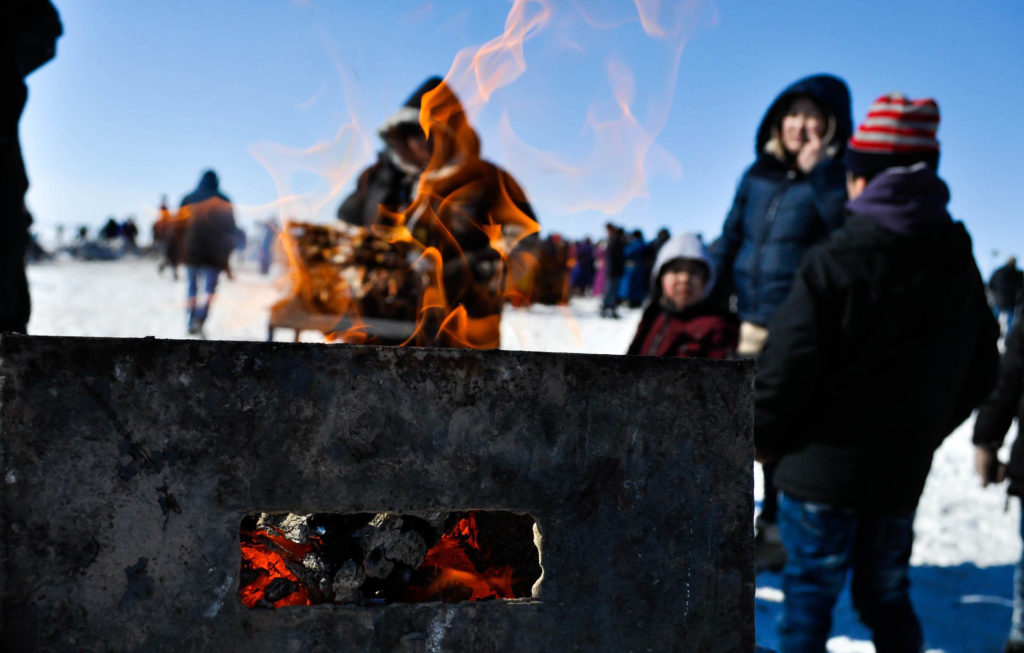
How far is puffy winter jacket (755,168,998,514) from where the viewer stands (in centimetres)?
241

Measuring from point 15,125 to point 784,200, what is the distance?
342 cm

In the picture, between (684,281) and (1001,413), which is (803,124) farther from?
A: (1001,413)

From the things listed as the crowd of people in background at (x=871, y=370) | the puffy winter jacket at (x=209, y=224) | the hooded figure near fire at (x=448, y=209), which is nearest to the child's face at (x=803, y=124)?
the crowd of people in background at (x=871, y=370)

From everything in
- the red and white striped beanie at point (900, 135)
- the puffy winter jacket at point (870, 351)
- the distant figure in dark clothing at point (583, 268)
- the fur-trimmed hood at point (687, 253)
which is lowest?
the puffy winter jacket at point (870, 351)

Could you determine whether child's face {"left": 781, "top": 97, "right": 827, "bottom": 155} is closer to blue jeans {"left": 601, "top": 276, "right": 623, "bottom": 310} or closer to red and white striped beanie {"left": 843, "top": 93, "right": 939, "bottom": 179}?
red and white striped beanie {"left": 843, "top": 93, "right": 939, "bottom": 179}

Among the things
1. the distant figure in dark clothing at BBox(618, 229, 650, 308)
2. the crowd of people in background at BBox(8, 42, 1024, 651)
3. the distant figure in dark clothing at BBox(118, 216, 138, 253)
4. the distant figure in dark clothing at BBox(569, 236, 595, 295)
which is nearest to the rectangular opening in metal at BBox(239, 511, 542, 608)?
the crowd of people in background at BBox(8, 42, 1024, 651)

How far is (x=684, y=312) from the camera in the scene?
141 inches

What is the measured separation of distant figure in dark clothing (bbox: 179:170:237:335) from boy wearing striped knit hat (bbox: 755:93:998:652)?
24.9 ft

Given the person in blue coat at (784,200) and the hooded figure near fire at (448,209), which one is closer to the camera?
the hooded figure near fire at (448,209)

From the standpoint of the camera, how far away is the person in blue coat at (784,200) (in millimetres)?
3676

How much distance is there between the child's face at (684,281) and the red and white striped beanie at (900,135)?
103cm

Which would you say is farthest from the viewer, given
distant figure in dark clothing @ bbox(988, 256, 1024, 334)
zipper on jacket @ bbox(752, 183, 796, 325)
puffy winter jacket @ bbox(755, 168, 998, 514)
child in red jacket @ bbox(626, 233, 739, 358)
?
distant figure in dark clothing @ bbox(988, 256, 1024, 334)

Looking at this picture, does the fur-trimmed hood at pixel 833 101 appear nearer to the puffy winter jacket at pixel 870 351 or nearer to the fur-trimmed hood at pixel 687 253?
the fur-trimmed hood at pixel 687 253

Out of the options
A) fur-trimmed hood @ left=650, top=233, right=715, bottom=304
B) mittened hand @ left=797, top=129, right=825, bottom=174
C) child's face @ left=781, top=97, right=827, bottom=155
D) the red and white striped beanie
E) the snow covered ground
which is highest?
child's face @ left=781, top=97, right=827, bottom=155
